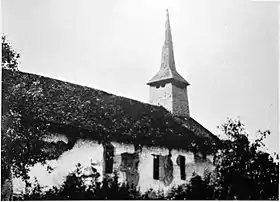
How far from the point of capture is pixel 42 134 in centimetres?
290

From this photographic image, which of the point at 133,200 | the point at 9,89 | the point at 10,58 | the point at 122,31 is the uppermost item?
the point at 122,31

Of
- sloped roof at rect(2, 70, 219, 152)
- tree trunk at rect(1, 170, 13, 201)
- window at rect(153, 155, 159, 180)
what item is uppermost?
sloped roof at rect(2, 70, 219, 152)

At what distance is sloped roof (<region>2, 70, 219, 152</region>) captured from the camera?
2969mm

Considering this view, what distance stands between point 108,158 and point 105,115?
27 cm

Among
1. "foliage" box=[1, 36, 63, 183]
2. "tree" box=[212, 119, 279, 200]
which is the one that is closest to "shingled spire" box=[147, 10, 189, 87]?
"tree" box=[212, 119, 279, 200]

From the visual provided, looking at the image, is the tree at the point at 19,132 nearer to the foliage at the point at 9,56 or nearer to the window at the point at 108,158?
the foliage at the point at 9,56

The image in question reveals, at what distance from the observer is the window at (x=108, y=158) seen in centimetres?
304

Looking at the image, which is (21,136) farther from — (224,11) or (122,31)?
(224,11)

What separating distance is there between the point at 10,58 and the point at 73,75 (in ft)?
1.29

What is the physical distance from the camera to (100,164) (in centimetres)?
302

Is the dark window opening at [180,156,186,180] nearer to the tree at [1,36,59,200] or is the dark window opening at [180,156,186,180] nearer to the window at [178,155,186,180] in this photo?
the window at [178,155,186,180]

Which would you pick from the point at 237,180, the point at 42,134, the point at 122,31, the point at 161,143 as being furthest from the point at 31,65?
the point at 237,180

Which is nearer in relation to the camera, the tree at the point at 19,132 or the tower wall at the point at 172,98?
the tree at the point at 19,132

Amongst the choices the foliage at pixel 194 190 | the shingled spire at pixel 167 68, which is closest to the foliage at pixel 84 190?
the foliage at pixel 194 190
